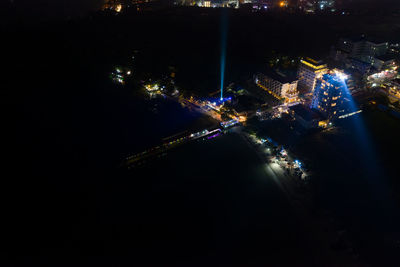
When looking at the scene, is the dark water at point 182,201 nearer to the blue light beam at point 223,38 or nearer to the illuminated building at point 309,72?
the illuminated building at point 309,72

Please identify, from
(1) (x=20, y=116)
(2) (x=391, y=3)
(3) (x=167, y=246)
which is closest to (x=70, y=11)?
(1) (x=20, y=116)

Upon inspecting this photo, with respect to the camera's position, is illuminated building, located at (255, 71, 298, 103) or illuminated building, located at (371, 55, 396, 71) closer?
illuminated building, located at (255, 71, 298, 103)

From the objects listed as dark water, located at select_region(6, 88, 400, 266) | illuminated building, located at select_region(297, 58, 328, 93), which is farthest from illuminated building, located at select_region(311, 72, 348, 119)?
illuminated building, located at select_region(297, 58, 328, 93)

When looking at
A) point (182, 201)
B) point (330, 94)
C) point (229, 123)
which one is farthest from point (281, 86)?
point (182, 201)

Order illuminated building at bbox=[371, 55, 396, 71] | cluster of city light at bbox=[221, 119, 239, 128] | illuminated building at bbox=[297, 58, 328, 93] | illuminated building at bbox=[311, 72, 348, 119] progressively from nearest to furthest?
illuminated building at bbox=[311, 72, 348, 119], cluster of city light at bbox=[221, 119, 239, 128], illuminated building at bbox=[297, 58, 328, 93], illuminated building at bbox=[371, 55, 396, 71]

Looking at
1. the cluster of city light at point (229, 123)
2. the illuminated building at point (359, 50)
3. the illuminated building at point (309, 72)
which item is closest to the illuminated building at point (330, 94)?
the illuminated building at point (309, 72)

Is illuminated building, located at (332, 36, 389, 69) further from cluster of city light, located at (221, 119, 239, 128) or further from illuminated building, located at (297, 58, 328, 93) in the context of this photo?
cluster of city light, located at (221, 119, 239, 128)

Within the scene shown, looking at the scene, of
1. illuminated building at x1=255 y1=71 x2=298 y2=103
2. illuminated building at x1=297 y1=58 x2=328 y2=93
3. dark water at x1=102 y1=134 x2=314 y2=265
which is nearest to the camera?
dark water at x1=102 y1=134 x2=314 y2=265
